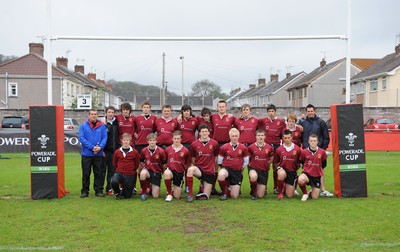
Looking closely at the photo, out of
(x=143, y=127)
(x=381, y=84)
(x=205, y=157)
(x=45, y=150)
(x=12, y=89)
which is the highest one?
(x=12, y=89)

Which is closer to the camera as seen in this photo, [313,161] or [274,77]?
[313,161]

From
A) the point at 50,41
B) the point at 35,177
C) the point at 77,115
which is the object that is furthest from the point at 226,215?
the point at 77,115

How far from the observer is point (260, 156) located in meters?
7.55

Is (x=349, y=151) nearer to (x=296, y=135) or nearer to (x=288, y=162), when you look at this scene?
(x=296, y=135)

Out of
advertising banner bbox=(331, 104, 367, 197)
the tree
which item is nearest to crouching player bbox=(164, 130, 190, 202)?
advertising banner bbox=(331, 104, 367, 197)

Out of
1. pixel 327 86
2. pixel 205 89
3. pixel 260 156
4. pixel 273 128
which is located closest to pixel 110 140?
pixel 260 156

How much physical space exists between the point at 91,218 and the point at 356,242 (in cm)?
342

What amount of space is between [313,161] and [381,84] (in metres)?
30.3

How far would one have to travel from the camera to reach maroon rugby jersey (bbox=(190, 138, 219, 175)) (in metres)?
7.48

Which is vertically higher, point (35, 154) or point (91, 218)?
point (35, 154)

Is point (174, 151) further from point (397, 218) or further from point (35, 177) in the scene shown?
point (397, 218)

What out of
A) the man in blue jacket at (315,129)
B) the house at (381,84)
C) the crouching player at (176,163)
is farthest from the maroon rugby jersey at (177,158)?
the house at (381,84)

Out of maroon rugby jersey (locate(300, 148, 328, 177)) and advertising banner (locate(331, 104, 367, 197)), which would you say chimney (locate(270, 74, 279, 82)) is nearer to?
advertising banner (locate(331, 104, 367, 197))

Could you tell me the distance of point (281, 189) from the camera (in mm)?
7473
